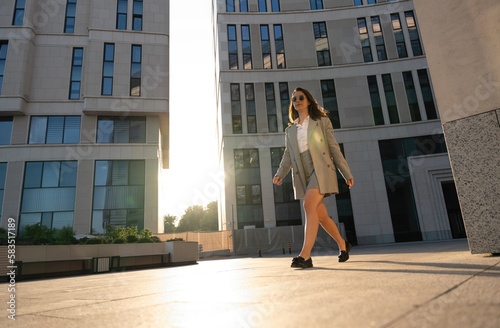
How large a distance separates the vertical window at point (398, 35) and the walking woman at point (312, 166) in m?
30.5

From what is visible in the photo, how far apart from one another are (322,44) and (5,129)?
89.5ft

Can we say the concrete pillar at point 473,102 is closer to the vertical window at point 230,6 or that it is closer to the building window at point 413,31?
the building window at point 413,31

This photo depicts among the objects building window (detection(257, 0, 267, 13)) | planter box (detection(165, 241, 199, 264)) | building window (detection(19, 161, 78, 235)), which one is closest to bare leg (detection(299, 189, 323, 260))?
planter box (detection(165, 241, 199, 264))

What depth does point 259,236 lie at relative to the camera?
2408 centimetres

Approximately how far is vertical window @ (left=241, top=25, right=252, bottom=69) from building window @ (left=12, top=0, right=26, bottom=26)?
58.1ft

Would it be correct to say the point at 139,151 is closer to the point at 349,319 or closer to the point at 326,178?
the point at 326,178

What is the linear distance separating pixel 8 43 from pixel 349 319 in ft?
103

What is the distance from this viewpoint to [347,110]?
98.0ft

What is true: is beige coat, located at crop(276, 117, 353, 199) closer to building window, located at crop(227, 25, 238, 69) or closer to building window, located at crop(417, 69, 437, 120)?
building window, located at crop(227, 25, 238, 69)

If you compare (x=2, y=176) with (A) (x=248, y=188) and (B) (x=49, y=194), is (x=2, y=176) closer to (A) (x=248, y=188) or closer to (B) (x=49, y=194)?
(B) (x=49, y=194)

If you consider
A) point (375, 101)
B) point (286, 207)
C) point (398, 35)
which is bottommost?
point (286, 207)

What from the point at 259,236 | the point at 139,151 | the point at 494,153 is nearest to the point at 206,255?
the point at 259,236

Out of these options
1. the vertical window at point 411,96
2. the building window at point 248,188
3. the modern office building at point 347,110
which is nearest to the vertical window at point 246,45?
the modern office building at point 347,110

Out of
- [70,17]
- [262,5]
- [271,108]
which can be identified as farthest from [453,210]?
[70,17]
